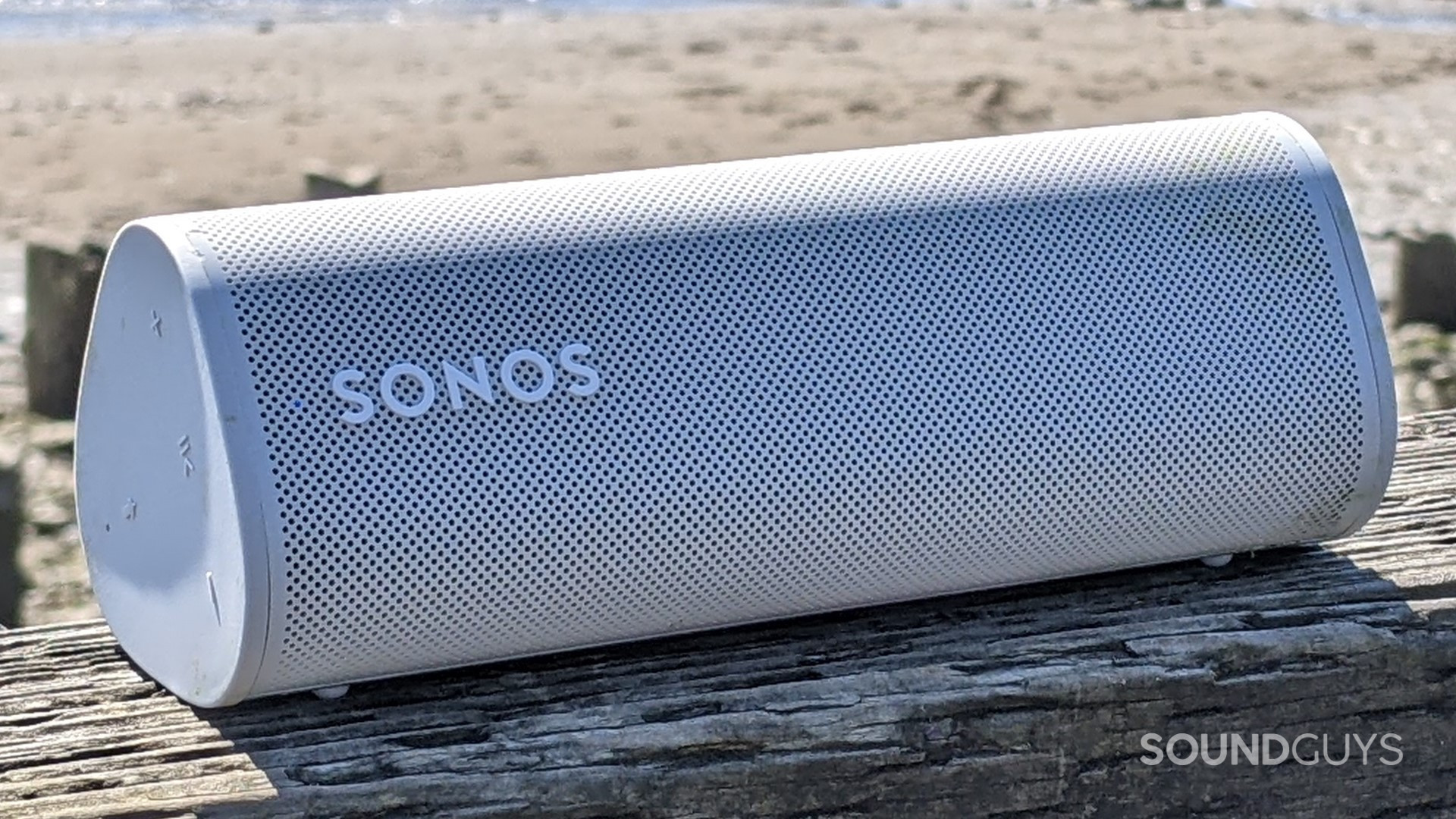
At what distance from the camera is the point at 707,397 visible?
162 cm

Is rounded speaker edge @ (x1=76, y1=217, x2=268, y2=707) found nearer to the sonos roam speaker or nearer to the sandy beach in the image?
the sonos roam speaker

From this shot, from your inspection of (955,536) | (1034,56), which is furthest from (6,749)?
(1034,56)

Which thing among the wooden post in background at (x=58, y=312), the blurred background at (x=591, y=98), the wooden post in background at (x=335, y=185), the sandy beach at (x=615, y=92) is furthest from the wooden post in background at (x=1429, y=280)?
the wooden post in background at (x=58, y=312)

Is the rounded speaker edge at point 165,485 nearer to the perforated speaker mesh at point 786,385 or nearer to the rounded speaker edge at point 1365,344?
the perforated speaker mesh at point 786,385

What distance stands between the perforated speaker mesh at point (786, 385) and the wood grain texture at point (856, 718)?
0.06m

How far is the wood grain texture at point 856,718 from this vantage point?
1.56 m

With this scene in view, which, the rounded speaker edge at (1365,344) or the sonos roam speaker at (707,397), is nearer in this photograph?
the sonos roam speaker at (707,397)

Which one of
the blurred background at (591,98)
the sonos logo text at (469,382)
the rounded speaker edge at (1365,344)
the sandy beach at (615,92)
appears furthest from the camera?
the sandy beach at (615,92)

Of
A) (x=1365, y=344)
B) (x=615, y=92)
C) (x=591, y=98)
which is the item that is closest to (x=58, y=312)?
(x=1365, y=344)

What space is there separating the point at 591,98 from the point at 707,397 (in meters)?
9.46

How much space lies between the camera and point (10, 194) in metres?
8.61

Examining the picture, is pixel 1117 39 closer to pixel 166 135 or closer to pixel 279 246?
pixel 166 135

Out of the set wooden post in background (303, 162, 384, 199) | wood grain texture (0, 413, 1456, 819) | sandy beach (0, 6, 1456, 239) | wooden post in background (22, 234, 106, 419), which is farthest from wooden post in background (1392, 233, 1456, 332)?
wood grain texture (0, 413, 1456, 819)

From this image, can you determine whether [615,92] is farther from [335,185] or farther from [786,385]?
[786,385]
